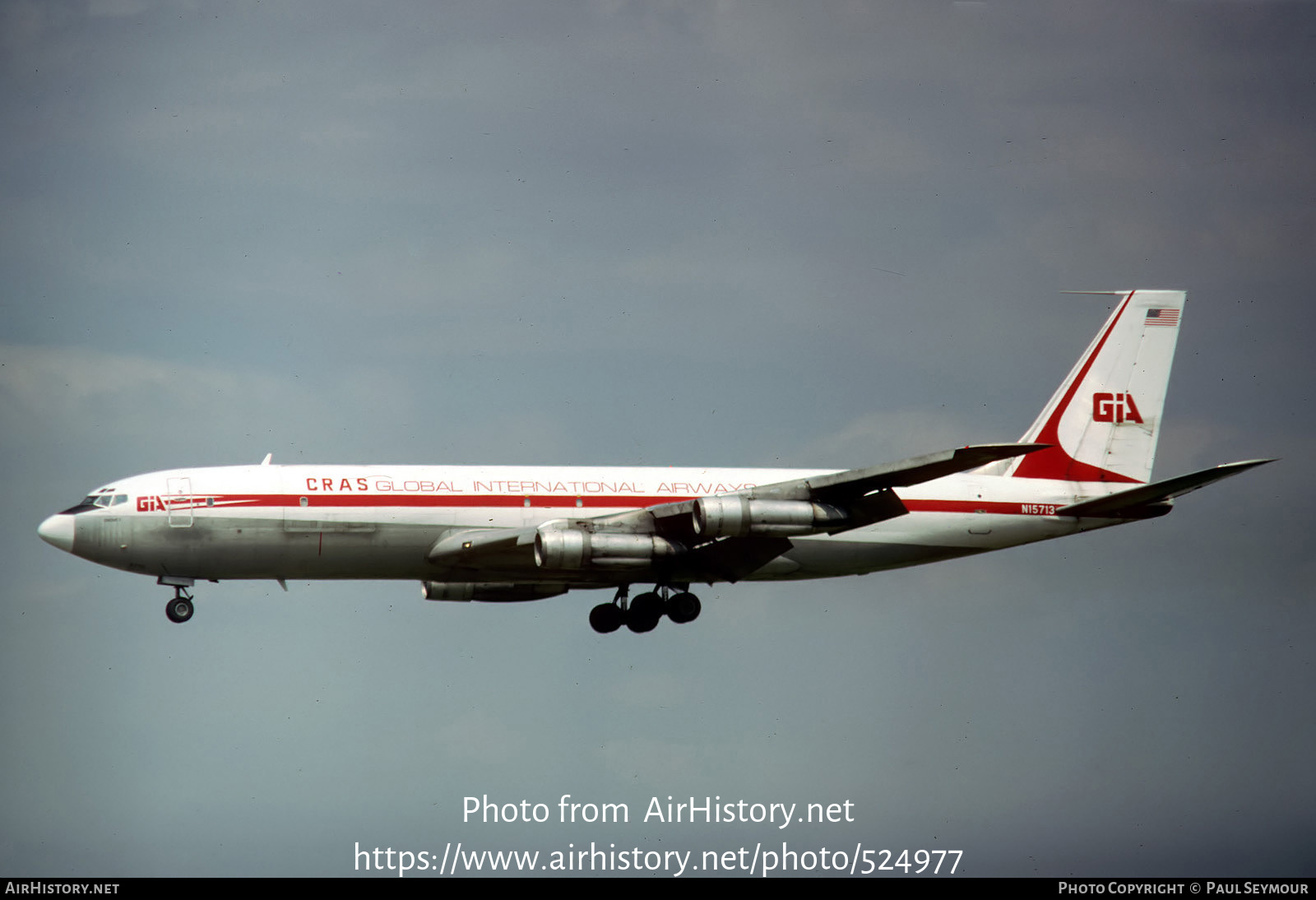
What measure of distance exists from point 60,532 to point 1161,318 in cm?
4047

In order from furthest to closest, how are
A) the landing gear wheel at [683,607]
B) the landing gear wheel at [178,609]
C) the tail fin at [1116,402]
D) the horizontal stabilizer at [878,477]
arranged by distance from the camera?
the tail fin at [1116,402] < the landing gear wheel at [683,607] < the landing gear wheel at [178,609] < the horizontal stabilizer at [878,477]

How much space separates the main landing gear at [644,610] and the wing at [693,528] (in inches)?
102

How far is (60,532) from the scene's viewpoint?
2003 inches

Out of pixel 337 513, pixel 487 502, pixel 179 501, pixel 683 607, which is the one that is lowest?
pixel 683 607

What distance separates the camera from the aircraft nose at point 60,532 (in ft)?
A: 167

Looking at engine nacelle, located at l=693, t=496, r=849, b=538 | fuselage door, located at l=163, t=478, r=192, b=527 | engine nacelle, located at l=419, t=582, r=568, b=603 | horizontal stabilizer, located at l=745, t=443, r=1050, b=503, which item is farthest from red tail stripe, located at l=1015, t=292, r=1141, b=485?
fuselage door, located at l=163, t=478, r=192, b=527

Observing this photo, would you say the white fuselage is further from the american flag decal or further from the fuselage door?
the american flag decal

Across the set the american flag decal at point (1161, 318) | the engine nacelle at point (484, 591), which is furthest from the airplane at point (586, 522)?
the american flag decal at point (1161, 318)

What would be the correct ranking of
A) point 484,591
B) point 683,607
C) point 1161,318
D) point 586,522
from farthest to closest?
point 1161,318, point 484,591, point 683,607, point 586,522

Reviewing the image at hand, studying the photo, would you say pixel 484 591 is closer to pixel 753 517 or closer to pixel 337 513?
pixel 337 513

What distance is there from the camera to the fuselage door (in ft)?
166

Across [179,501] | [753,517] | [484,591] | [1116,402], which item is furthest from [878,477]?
[179,501]

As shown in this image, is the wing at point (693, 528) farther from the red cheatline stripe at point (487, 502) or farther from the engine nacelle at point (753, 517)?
the red cheatline stripe at point (487, 502)
